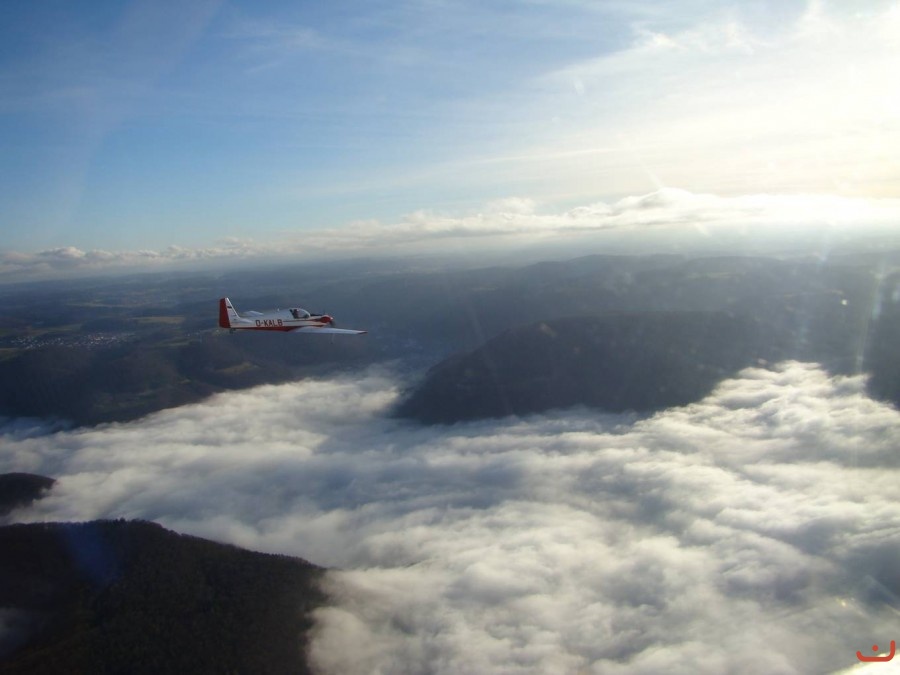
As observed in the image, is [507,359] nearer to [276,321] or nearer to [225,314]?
[276,321]

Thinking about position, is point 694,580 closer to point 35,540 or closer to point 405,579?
point 405,579

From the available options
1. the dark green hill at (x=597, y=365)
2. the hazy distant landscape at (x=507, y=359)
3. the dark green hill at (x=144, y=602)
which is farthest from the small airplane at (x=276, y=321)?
the dark green hill at (x=597, y=365)

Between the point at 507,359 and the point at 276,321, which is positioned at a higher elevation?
the point at 276,321

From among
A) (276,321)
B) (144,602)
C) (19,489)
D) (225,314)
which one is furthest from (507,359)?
(19,489)

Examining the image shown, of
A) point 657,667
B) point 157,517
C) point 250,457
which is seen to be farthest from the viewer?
point 250,457

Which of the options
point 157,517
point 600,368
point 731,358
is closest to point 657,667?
point 157,517

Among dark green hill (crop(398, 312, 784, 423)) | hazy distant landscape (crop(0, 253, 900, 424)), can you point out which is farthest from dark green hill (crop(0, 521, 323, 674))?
dark green hill (crop(398, 312, 784, 423))

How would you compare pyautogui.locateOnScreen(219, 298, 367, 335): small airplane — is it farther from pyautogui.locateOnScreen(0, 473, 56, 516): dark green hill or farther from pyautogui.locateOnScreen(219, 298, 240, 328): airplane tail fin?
pyautogui.locateOnScreen(0, 473, 56, 516): dark green hill
